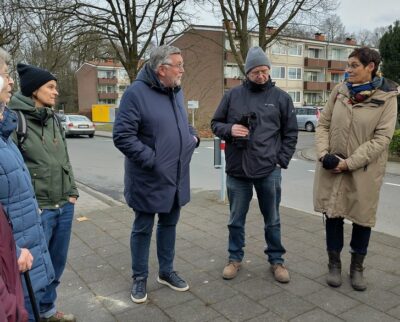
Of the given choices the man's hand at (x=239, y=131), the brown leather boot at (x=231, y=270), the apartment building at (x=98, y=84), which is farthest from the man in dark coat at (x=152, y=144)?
the apartment building at (x=98, y=84)

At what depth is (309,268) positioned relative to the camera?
3900 millimetres

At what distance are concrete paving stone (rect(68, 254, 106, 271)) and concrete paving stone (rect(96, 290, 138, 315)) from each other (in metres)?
0.73

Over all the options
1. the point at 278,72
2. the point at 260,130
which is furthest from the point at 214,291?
the point at 278,72

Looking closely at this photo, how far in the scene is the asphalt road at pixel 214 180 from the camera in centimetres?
675

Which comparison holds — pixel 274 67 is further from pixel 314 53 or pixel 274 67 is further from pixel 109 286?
pixel 109 286

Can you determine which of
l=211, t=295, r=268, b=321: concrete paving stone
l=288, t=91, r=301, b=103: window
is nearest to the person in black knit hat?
l=211, t=295, r=268, b=321: concrete paving stone

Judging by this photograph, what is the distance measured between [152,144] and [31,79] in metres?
0.96

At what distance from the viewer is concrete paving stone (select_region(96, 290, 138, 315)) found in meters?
3.21

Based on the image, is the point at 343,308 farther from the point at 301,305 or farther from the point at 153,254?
the point at 153,254

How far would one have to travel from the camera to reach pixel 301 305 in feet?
10.4

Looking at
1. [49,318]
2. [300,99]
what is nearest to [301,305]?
[49,318]

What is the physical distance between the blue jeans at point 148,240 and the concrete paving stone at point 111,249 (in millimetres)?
978

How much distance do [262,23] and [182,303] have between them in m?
20.5

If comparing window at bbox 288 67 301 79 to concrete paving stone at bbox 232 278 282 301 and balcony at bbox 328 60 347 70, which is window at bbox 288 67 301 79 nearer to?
balcony at bbox 328 60 347 70
